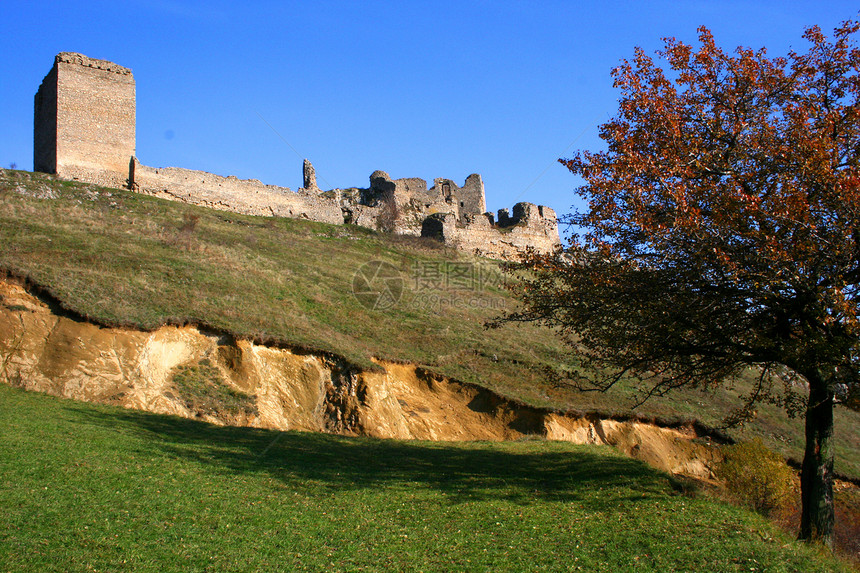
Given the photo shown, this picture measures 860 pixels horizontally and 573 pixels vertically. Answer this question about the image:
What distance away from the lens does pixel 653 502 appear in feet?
37.2

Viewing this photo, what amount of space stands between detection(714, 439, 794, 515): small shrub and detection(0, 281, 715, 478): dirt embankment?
4.80 m

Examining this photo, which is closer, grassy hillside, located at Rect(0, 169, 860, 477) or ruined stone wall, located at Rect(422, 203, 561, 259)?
grassy hillside, located at Rect(0, 169, 860, 477)

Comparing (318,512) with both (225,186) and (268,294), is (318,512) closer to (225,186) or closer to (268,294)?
(268,294)

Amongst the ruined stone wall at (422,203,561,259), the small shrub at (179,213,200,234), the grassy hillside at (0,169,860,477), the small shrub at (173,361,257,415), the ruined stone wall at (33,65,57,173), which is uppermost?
the ruined stone wall at (33,65,57,173)

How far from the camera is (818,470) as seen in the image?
11047 millimetres

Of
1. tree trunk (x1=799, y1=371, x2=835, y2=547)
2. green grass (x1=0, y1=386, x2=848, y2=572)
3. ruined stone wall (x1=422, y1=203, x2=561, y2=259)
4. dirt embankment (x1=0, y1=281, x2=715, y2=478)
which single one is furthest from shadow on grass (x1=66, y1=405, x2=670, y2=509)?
ruined stone wall (x1=422, y1=203, x2=561, y2=259)

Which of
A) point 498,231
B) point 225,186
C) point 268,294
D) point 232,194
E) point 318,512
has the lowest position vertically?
point 318,512

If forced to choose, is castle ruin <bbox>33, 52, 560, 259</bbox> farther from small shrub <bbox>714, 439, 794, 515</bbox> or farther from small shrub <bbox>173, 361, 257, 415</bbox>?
small shrub <bbox>714, 439, 794, 515</bbox>

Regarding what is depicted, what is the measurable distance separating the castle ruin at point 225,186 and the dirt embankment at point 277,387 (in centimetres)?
716

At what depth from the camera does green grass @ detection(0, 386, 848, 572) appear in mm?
8211

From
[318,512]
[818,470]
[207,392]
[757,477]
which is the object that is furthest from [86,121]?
[818,470]

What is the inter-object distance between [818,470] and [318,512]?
8267 millimetres

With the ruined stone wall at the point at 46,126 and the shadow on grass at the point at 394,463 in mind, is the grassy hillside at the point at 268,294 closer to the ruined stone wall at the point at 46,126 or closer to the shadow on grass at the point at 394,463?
the ruined stone wall at the point at 46,126

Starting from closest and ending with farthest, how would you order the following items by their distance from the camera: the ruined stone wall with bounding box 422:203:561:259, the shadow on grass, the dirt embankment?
1. the shadow on grass
2. the dirt embankment
3. the ruined stone wall with bounding box 422:203:561:259
